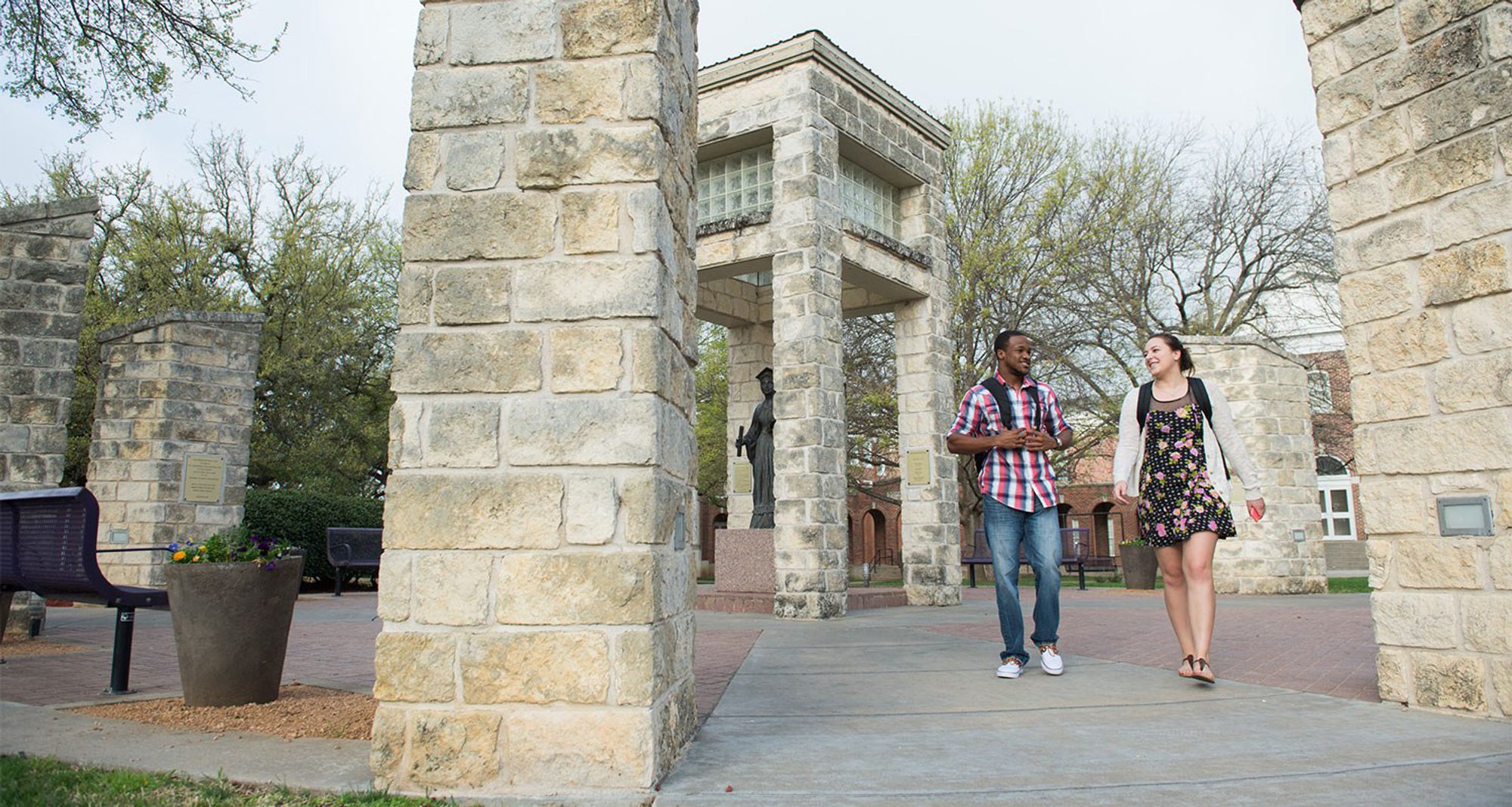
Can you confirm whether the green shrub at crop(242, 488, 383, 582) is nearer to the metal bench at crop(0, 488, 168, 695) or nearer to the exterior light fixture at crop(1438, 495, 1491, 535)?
the metal bench at crop(0, 488, 168, 695)

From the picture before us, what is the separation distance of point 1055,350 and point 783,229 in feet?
40.1

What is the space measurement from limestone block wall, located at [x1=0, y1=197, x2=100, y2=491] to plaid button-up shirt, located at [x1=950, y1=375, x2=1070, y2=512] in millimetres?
7200

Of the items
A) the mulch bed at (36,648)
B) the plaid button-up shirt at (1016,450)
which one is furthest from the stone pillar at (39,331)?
the plaid button-up shirt at (1016,450)

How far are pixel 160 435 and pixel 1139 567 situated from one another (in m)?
14.4

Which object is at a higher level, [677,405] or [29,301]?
[29,301]

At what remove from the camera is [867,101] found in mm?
12117

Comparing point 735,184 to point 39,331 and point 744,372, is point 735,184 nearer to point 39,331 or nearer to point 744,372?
point 744,372

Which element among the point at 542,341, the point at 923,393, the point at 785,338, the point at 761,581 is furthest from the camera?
the point at 923,393

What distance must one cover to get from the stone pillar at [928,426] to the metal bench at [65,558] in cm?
869

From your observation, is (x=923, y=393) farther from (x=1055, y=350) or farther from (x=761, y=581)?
(x=1055, y=350)

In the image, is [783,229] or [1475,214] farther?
[783,229]

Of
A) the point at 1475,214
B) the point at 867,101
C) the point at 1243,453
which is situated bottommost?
the point at 1243,453

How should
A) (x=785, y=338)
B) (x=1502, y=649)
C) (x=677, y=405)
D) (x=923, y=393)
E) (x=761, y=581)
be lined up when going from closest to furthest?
(x=677, y=405)
(x=1502, y=649)
(x=785, y=338)
(x=761, y=581)
(x=923, y=393)

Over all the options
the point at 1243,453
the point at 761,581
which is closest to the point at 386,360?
the point at 761,581
